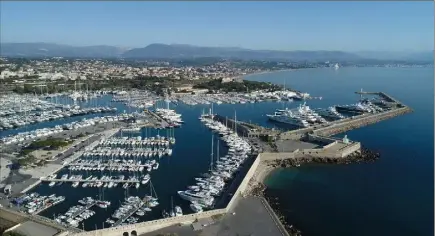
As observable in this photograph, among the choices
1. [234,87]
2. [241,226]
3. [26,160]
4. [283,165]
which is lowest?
[241,226]

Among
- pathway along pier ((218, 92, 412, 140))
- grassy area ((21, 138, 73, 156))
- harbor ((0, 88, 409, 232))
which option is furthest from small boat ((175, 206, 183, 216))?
pathway along pier ((218, 92, 412, 140))

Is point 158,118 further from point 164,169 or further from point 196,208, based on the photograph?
point 196,208

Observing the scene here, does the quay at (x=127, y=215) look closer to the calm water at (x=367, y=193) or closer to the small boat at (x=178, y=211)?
the small boat at (x=178, y=211)

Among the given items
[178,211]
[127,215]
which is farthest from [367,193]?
[127,215]

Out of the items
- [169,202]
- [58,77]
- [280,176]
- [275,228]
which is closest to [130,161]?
[169,202]

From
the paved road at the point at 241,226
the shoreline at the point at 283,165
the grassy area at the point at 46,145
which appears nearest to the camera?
the paved road at the point at 241,226

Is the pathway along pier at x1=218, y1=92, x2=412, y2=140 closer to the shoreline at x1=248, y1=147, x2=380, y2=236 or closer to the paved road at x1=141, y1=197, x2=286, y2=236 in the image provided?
the shoreline at x1=248, y1=147, x2=380, y2=236

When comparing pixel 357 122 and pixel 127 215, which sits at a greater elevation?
pixel 357 122

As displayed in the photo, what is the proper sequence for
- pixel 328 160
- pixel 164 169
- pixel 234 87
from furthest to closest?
pixel 234 87 → pixel 328 160 → pixel 164 169

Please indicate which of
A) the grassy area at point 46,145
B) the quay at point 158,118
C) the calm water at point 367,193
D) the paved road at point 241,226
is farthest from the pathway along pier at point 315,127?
the grassy area at point 46,145
